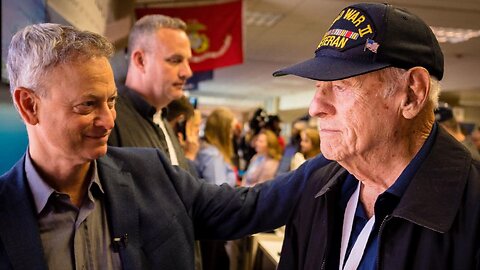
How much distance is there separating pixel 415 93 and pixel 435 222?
1.04 feet

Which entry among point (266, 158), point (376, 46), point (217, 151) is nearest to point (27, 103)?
point (376, 46)

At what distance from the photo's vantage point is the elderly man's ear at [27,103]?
1138 mm

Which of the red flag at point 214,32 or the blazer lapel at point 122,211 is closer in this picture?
the blazer lapel at point 122,211

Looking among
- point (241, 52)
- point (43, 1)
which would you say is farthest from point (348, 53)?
point (241, 52)

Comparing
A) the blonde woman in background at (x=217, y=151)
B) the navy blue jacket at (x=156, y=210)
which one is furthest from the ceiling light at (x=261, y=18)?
the navy blue jacket at (x=156, y=210)

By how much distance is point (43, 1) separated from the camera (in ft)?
5.64

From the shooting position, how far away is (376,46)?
3.53 feet

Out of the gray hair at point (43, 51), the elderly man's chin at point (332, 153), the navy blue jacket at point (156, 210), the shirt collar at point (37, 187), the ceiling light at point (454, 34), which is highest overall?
the gray hair at point (43, 51)

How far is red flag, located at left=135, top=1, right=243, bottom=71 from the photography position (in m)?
4.84

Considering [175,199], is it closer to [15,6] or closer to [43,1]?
[15,6]

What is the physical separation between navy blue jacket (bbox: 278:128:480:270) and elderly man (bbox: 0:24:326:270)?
478 millimetres

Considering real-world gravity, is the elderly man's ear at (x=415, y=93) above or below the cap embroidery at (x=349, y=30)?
below

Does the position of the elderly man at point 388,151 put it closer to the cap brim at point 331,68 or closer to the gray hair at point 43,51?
the cap brim at point 331,68

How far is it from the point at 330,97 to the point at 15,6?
3.45ft
